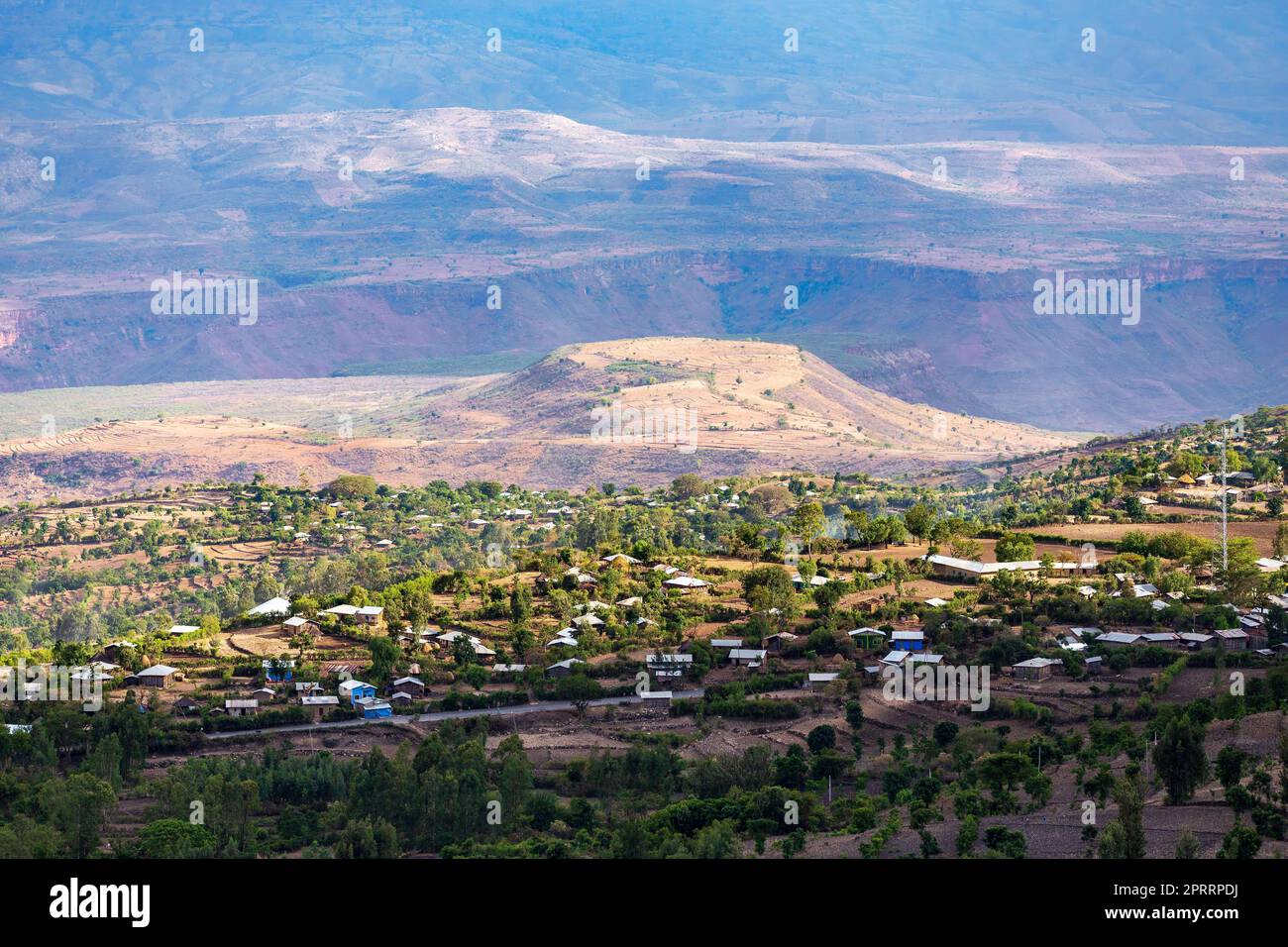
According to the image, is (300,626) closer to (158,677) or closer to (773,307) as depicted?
(158,677)

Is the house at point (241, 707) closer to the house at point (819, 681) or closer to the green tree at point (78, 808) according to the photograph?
the green tree at point (78, 808)

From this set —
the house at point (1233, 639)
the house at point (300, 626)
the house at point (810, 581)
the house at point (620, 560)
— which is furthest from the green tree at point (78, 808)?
the house at point (1233, 639)

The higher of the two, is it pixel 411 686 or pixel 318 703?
pixel 411 686

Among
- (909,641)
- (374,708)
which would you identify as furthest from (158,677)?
(909,641)

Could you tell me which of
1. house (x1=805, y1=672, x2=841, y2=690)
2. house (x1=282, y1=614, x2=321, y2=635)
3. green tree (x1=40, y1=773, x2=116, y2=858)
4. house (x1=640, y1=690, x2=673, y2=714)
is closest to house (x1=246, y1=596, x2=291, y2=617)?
house (x1=282, y1=614, x2=321, y2=635)

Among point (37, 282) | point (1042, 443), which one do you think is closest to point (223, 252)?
point (37, 282)

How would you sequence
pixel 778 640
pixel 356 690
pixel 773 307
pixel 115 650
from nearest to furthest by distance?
pixel 356 690 → pixel 778 640 → pixel 115 650 → pixel 773 307

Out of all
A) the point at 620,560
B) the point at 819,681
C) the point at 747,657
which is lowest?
the point at 819,681
